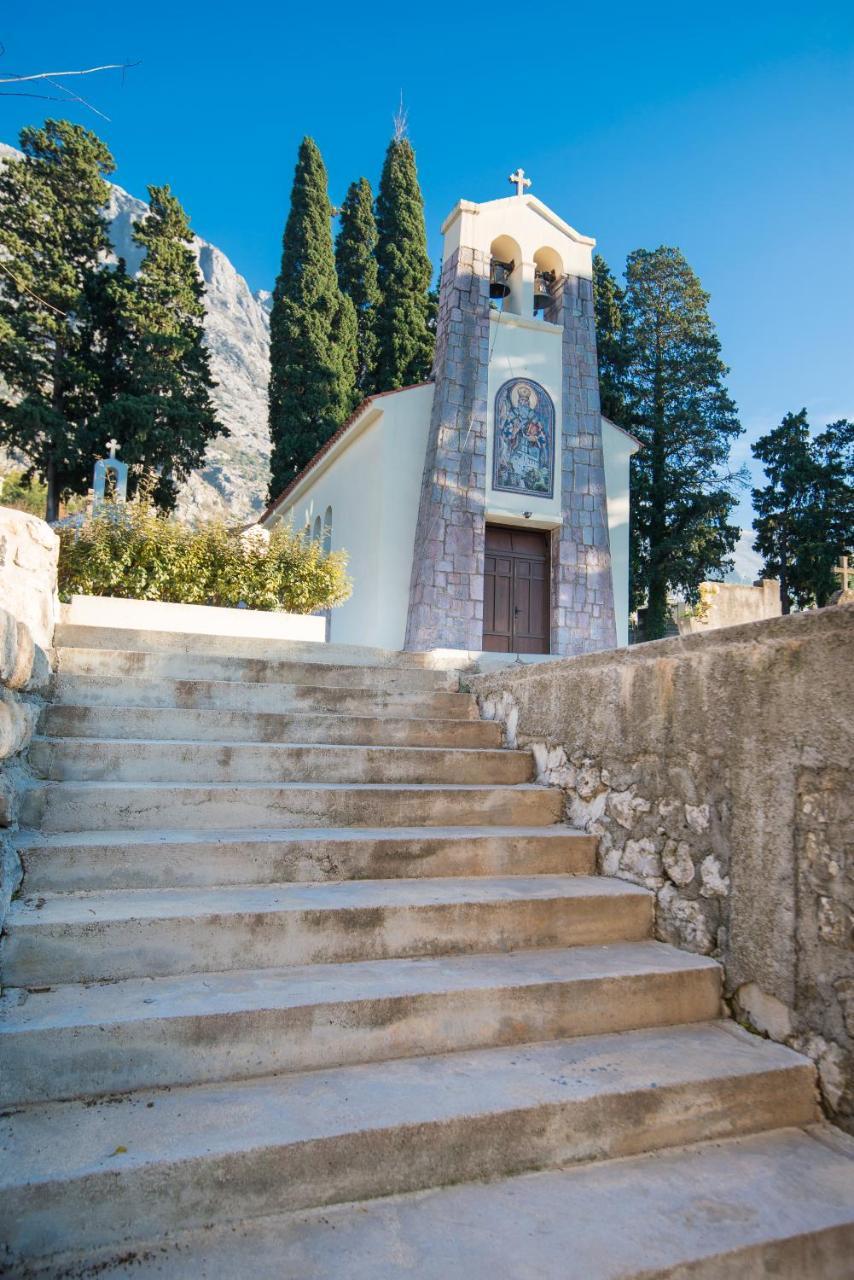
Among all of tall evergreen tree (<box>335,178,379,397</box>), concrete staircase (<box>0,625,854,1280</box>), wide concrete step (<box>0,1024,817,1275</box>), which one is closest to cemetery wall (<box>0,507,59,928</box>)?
concrete staircase (<box>0,625,854,1280</box>)

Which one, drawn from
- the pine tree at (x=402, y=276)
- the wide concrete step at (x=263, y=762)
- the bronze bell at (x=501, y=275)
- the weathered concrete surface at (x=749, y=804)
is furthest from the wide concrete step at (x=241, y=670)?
the pine tree at (x=402, y=276)

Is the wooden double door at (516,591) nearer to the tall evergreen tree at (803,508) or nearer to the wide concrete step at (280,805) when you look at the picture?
the wide concrete step at (280,805)

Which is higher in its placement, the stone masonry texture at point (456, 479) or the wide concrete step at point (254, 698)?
the stone masonry texture at point (456, 479)

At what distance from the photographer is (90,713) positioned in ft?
9.91

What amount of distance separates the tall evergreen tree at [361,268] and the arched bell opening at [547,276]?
8272 millimetres

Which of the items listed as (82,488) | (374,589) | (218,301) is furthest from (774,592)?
(218,301)

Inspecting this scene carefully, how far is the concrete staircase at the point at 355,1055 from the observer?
4.65 feet

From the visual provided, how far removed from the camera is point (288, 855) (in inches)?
96.8

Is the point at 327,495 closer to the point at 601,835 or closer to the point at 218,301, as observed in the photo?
the point at 601,835

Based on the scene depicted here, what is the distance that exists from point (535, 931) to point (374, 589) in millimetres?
8865

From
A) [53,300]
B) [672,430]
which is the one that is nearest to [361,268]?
[53,300]

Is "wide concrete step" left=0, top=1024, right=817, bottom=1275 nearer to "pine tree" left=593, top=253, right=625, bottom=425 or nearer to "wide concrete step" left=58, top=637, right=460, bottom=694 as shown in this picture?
"wide concrete step" left=58, top=637, right=460, bottom=694

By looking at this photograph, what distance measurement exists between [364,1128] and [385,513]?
9968mm

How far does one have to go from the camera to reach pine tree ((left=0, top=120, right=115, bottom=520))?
58.2 ft
